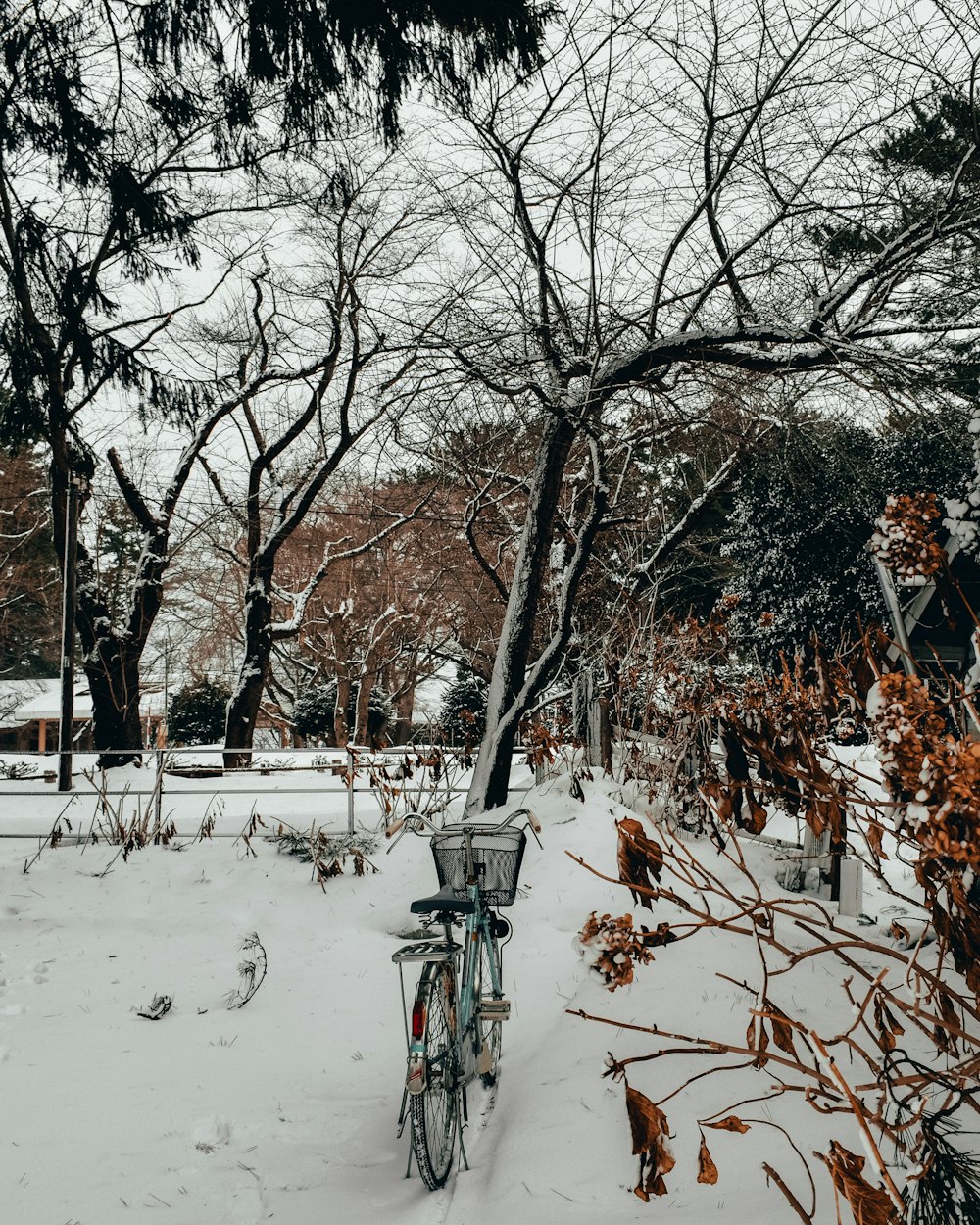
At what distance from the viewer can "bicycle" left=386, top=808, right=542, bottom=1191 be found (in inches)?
111

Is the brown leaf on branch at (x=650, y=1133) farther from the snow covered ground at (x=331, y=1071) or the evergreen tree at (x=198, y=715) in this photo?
the evergreen tree at (x=198, y=715)

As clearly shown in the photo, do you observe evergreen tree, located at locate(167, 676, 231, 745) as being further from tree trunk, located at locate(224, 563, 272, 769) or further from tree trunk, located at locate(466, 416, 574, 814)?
tree trunk, located at locate(466, 416, 574, 814)

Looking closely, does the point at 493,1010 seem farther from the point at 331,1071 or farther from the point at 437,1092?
the point at 331,1071

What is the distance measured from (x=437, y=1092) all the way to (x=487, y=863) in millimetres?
862

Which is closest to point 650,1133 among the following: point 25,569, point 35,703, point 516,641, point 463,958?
point 463,958

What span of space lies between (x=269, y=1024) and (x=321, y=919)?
5.97ft

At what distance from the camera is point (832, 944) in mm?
1774

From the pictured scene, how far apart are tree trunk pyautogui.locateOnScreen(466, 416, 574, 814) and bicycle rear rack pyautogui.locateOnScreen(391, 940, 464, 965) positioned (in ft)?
14.2

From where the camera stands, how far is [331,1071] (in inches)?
163

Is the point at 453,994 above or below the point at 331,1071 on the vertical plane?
above

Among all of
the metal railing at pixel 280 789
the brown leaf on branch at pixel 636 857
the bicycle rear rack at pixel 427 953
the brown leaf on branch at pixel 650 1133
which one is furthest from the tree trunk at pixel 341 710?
the brown leaf on branch at pixel 650 1133

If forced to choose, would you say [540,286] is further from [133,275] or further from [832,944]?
[832,944]

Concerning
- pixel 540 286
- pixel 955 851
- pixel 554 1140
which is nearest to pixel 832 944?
pixel 955 851

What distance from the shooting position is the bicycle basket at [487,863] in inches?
141
